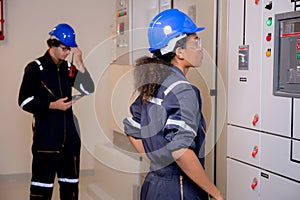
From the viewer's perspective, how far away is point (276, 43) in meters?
2.25

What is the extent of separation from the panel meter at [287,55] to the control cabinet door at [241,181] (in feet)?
1.75

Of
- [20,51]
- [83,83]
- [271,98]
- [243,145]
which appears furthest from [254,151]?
[20,51]

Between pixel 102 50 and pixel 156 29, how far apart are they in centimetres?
314

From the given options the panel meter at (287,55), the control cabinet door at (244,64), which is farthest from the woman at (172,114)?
the control cabinet door at (244,64)

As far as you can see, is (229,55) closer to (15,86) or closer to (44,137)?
(44,137)

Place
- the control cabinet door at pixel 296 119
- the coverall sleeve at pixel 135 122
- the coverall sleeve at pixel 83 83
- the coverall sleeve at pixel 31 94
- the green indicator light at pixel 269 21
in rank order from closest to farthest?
the coverall sleeve at pixel 135 122, the control cabinet door at pixel 296 119, the green indicator light at pixel 269 21, the coverall sleeve at pixel 31 94, the coverall sleeve at pixel 83 83

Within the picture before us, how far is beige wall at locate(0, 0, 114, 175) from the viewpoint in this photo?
4.41 metres

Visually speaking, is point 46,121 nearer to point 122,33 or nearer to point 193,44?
point 122,33

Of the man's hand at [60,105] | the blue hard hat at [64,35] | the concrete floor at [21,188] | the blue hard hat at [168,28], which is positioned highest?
the blue hard hat at [64,35]

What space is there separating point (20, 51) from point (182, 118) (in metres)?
3.26

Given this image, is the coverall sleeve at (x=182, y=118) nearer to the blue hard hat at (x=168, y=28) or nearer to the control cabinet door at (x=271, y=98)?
the blue hard hat at (x=168, y=28)

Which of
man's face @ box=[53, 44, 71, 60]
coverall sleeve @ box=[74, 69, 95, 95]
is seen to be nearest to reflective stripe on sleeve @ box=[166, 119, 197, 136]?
man's face @ box=[53, 44, 71, 60]

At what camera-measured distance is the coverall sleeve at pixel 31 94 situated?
9.71 feet

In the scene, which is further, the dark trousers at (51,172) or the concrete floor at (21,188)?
the concrete floor at (21,188)
